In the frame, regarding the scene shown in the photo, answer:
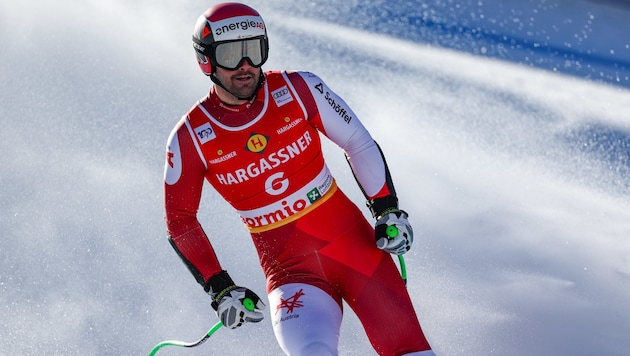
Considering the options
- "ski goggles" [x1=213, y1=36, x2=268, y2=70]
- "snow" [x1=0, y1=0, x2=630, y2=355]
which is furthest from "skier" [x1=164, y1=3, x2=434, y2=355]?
"snow" [x1=0, y1=0, x2=630, y2=355]

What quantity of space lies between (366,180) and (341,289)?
0.48m

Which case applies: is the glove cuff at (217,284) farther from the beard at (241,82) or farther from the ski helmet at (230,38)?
the ski helmet at (230,38)

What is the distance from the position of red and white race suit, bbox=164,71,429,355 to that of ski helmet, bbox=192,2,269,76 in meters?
A: 0.18

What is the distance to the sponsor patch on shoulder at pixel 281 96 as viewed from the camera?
409 centimetres

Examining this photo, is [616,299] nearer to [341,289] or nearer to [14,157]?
[341,289]

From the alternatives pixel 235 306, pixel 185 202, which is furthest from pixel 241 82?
pixel 235 306

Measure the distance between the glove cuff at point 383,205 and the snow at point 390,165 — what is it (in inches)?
60.1

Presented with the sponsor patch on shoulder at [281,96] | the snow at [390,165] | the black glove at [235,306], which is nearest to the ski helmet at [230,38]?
the sponsor patch on shoulder at [281,96]

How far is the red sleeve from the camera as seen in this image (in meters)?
3.96

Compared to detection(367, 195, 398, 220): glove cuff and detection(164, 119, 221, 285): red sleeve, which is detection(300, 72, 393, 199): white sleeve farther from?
detection(164, 119, 221, 285): red sleeve

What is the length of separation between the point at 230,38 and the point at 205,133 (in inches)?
16.0

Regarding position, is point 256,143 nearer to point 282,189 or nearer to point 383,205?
point 282,189

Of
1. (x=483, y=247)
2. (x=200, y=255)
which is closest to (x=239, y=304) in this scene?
(x=200, y=255)

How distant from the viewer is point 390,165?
7430mm
